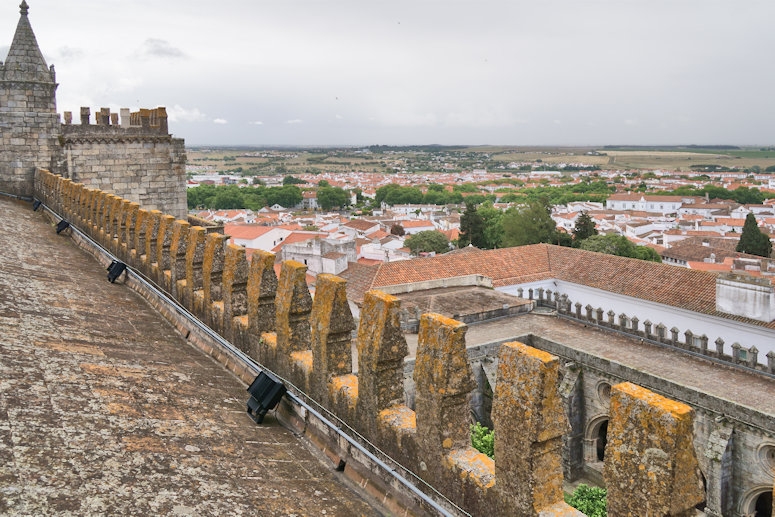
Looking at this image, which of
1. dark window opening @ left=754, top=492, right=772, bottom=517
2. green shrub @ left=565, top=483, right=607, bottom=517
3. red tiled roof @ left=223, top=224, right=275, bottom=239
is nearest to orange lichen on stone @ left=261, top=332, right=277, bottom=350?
green shrub @ left=565, top=483, right=607, bottom=517

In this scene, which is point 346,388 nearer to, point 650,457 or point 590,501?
point 650,457

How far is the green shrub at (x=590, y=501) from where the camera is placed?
16984 millimetres

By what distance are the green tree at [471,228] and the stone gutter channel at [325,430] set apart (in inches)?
2518

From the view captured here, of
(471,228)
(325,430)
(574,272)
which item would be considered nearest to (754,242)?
(471,228)

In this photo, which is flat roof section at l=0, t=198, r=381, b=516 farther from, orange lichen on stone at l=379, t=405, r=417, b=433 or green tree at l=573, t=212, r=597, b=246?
green tree at l=573, t=212, r=597, b=246

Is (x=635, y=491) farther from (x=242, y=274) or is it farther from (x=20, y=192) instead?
(x=20, y=192)

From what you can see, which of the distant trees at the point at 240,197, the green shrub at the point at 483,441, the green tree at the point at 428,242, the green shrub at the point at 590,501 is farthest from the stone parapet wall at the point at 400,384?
the distant trees at the point at 240,197

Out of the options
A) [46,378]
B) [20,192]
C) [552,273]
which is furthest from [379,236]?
[46,378]

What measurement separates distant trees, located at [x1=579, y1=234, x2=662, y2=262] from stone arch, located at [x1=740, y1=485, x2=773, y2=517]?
3515cm

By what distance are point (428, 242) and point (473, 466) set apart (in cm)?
6680

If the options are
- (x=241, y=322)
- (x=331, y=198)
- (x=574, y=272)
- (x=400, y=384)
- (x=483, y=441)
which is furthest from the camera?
(x=331, y=198)

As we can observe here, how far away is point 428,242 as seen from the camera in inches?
2776

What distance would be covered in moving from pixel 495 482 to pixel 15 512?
2.31 meters

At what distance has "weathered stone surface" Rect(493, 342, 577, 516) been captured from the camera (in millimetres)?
3297
